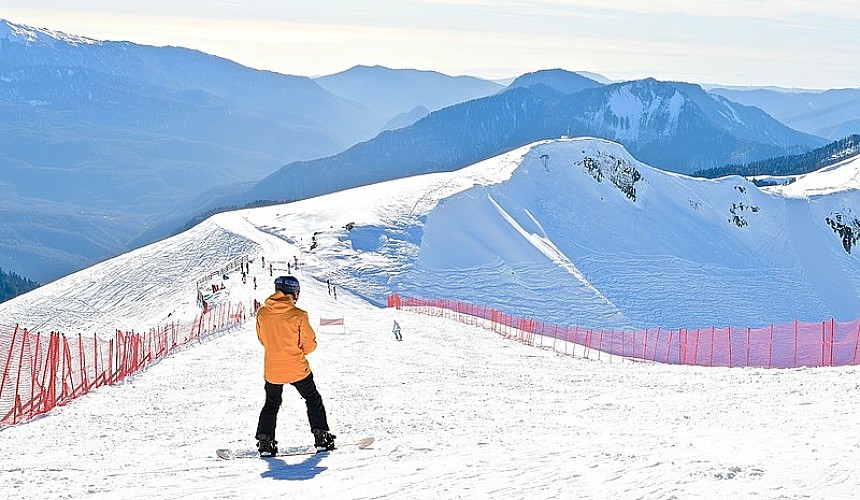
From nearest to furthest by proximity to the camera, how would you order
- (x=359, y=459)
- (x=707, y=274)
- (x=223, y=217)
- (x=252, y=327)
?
(x=359, y=459) → (x=252, y=327) → (x=707, y=274) → (x=223, y=217)

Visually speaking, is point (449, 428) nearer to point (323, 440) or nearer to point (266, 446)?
point (323, 440)

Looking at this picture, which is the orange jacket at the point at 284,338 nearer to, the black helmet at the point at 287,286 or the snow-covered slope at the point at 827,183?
the black helmet at the point at 287,286

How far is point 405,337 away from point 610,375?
1066 cm

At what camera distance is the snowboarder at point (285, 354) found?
8992mm

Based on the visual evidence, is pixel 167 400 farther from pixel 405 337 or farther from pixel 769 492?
pixel 405 337

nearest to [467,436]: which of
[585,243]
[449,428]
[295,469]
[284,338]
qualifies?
[449,428]

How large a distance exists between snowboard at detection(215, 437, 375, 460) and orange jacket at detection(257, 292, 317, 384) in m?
0.96

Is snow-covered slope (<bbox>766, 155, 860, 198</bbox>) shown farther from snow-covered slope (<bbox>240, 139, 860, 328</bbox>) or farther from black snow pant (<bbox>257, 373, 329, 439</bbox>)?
black snow pant (<bbox>257, 373, 329, 439</bbox>)

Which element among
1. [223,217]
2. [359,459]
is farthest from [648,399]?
[223,217]

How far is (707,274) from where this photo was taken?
86812 mm

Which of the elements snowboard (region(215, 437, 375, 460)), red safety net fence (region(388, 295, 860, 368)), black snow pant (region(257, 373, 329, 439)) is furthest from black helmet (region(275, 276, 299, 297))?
red safety net fence (region(388, 295, 860, 368))

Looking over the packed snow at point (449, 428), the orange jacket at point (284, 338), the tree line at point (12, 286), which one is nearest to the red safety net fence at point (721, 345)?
the packed snow at point (449, 428)

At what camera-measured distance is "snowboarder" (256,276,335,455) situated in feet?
29.5

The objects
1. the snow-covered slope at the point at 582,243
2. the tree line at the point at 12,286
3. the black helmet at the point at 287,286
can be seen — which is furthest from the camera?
the tree line at the point at 12,286
